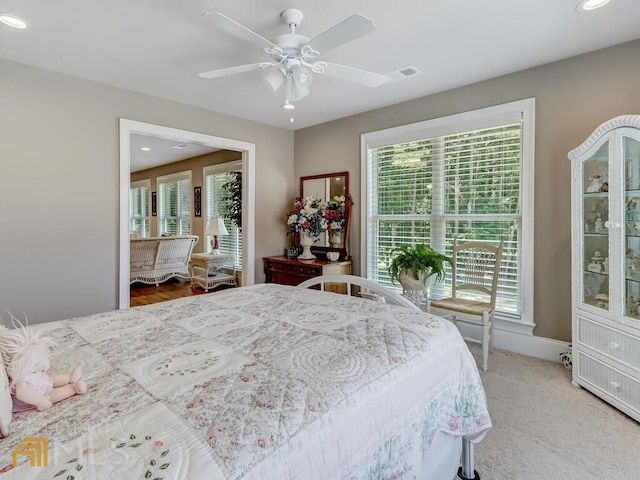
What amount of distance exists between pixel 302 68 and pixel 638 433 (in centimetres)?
299

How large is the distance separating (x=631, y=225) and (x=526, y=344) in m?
1.37

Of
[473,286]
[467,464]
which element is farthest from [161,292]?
[467,464]

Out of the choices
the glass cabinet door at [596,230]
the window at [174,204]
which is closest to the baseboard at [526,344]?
Result: the glass cabinet door at [596,230]

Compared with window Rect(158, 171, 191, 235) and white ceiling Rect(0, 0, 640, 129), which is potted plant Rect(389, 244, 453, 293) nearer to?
white ceiling Rect(0, 0, 640, 129)

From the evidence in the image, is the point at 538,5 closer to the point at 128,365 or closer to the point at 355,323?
the point at 355,323

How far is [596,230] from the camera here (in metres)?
2.43

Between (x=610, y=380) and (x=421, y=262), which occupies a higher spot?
(x=421, y=262)

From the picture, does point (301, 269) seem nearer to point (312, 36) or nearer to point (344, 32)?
point (312, 36)

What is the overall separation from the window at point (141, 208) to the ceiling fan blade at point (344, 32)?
783 centimetres

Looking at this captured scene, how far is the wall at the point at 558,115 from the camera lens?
8.56 feet

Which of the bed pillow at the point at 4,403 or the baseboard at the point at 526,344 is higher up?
the bed pillow at the point at 4,403

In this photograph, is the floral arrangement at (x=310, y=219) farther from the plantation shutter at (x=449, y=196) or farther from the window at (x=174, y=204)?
the window at (x=174, y=204)

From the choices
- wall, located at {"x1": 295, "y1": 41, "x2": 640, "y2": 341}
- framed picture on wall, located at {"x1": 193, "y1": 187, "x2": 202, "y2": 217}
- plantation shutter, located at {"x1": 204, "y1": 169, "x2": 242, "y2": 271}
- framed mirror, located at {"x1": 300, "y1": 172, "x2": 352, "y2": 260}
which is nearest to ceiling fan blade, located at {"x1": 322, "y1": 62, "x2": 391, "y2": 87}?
wall, located at {"x1": 295, "y1": 41, "x2": 640, "y2": 341}

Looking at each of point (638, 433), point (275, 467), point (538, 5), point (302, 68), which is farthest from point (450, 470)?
point (538, 5)
